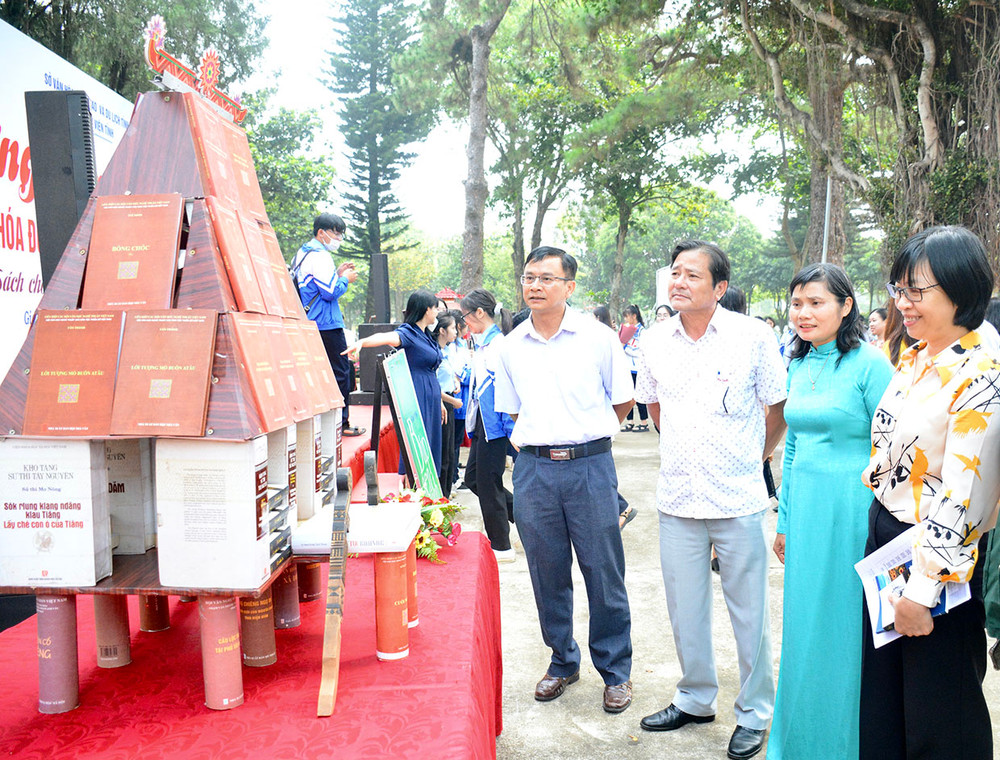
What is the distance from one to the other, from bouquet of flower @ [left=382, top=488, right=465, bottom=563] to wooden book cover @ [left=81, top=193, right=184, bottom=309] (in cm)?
96

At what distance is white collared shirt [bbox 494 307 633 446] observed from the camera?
294 centimetres

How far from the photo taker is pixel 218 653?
4.84ft

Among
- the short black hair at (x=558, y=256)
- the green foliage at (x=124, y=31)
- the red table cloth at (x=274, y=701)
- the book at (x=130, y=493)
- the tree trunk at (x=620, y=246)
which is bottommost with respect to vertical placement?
the red table cloth at (x=274, y=701)

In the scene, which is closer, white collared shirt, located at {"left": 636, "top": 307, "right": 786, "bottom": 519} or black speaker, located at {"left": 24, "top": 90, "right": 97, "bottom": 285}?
black speaker, located at {"left": 24, "top": 90, "right": 97, "bottom": 285}

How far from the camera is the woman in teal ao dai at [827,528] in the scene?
241cm

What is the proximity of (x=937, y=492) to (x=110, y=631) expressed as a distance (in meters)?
1.89

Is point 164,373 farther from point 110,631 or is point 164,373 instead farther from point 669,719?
point 669,719

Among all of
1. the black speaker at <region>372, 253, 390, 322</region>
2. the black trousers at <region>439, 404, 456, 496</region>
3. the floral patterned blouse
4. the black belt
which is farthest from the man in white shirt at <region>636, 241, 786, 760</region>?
the black speaker at <region>372, 253, 390, 322</region>

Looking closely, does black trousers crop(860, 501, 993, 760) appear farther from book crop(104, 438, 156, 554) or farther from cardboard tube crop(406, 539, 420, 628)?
book crop(104, 438, 156, 554)

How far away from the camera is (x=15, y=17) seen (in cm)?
689

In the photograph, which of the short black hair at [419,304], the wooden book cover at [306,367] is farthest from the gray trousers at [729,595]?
the short black hair at [419,304]

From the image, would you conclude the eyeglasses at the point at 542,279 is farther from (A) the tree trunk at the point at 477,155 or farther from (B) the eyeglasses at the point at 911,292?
(A) the tree trunk at the point at 477,155

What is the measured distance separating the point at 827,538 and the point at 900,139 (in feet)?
25.0

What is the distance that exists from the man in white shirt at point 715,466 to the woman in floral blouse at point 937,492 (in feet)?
2.44
